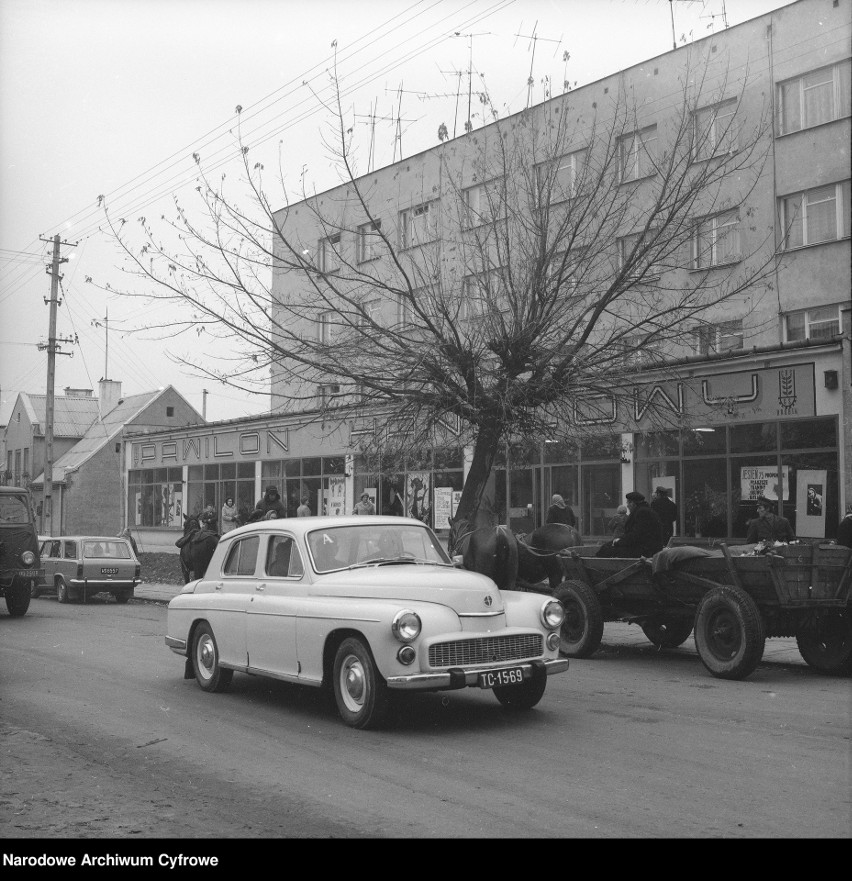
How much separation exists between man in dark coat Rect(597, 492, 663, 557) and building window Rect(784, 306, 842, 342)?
1157cm

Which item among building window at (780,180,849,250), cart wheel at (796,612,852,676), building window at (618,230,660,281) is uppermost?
building window at (780,180,849,250)

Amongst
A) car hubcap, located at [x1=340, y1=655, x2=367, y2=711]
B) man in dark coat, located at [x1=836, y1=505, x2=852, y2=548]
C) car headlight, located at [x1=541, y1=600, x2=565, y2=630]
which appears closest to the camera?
car hubcap, located at [x1=340, y1=655, x2=367, y2=711]

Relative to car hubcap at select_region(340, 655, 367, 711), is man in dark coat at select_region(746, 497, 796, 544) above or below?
above

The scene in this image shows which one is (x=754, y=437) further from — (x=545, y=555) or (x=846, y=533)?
(x=545, y=555)

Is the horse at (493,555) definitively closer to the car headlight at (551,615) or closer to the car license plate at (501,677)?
→ the car headlight at (551,615)

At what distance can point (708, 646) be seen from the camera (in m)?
10.2

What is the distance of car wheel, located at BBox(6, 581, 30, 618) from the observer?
1762cm

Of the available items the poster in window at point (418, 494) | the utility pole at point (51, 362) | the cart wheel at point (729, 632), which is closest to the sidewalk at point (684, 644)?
the cart wheel at point (729, 632)

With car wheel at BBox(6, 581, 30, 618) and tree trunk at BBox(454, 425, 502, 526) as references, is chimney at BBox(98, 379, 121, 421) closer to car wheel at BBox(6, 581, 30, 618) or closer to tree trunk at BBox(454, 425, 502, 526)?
car wheel at BBox(6, 581, 30, 618)

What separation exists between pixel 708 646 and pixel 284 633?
174 inches

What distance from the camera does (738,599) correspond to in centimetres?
988

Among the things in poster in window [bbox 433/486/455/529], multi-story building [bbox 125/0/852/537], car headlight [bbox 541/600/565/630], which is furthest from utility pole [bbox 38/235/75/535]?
car headlight [bbox 541/600/565/630]

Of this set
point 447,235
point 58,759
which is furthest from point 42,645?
point 447,235
